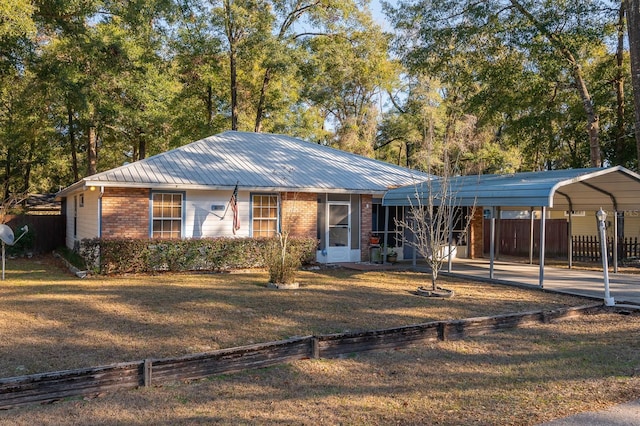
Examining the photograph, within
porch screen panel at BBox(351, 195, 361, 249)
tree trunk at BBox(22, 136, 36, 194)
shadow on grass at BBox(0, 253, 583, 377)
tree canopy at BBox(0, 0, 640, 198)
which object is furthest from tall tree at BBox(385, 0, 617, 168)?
tree trunk at BBox(22, 136, 36, 194)

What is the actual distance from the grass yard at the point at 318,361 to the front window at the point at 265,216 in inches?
174

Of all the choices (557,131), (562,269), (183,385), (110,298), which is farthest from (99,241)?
(557,131)

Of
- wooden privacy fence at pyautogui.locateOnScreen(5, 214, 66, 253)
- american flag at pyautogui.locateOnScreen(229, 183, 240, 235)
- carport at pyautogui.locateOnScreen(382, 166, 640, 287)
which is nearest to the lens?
→ carport at pyautogui.locateOnScreen(382, 166, 640, 287)

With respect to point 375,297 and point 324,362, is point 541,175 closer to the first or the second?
point 375,297

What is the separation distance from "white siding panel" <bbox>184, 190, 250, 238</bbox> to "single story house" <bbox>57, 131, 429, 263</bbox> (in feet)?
0.10

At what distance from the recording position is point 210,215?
1477cm

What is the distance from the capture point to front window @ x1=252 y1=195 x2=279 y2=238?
1548 centimetres

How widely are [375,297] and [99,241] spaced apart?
7.41 m

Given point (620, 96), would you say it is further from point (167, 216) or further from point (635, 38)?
point (167, 216)

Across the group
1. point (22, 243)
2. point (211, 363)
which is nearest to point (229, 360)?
point (211, 363)

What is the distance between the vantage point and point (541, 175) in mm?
13312

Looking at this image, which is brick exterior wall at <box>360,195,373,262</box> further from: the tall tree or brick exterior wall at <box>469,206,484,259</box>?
the tall tree

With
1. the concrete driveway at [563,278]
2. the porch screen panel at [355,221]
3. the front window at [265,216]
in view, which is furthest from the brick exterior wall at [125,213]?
the concrete driveway at [563,278]

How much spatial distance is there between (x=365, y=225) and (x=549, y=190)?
7047 millimetres
